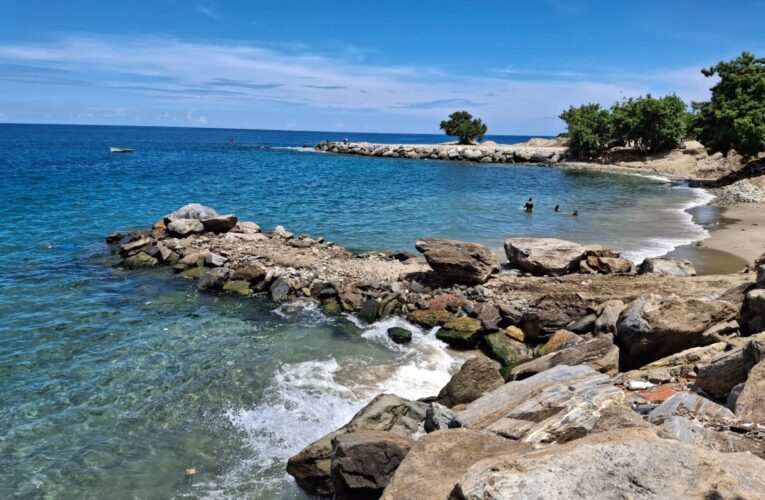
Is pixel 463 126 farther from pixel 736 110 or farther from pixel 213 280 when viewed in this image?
pixel 213 280

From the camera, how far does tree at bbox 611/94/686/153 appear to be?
70000mm

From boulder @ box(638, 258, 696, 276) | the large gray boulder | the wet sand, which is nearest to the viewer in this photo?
boulder @ box(638, 258, 696, 276)

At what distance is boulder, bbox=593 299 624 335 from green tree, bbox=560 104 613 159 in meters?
71.5

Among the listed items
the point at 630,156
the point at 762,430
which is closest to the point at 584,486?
the point at 762,430

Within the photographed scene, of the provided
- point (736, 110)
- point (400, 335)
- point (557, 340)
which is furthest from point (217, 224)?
point (736, 110)

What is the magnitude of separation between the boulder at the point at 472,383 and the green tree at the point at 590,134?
76417mm

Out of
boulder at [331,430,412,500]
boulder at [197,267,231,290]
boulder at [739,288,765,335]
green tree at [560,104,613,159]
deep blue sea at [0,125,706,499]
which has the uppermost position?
green tree at [560,104,613,159]

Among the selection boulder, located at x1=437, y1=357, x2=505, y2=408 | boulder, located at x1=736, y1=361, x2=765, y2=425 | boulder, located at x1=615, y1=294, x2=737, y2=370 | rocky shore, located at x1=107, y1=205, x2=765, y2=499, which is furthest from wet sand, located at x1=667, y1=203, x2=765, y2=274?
boulder, located at x1=736, y1=361, x2=765, y2=425

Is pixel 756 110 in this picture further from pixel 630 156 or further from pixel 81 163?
pixel 81 163

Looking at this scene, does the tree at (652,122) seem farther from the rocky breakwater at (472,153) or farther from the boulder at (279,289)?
the boulder at (279,289)

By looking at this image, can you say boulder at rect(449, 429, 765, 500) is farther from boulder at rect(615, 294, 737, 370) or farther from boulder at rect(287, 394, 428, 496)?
boulder at rect(615, 294, 737, 370)

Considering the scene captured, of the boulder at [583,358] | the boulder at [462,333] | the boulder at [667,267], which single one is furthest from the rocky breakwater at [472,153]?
the boulder at [583,358]

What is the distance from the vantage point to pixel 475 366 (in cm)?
1123

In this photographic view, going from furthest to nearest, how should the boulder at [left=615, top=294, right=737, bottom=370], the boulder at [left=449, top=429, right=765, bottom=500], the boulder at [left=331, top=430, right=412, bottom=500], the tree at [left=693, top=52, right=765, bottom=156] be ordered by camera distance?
the tree at [left=693, top=52, right=765, bottom=156] < the boulder at [left=615, top=294, right=737, bottom=370] < the boulder at [left=331, top=430, right=412, bottom=500] < the boulder at [left=449, top=429, right=765, bottom=500]
